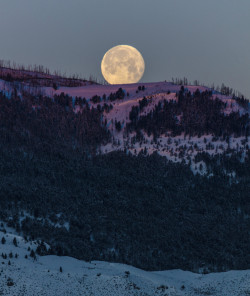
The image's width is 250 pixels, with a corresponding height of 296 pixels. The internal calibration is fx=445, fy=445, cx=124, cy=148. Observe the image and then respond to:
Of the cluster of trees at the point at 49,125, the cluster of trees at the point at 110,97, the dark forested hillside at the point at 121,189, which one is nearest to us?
the dark forested hillside at the point at 121,189

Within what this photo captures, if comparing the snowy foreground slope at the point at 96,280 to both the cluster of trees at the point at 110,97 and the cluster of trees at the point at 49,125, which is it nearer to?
the cluster of trees at the point at 49,125

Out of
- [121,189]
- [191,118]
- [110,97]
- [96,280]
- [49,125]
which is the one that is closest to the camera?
[96,280]

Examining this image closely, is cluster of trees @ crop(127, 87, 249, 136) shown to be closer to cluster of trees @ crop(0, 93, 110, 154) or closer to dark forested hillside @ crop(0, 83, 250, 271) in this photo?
dark forested hillside @ crop(0, 83, 250, 271)

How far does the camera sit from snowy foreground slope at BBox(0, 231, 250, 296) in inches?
781

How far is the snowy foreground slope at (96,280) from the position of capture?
19.8m

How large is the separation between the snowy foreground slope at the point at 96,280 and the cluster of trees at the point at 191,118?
43.6m

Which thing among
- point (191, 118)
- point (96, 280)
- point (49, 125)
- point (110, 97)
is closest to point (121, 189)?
point (191, 118)

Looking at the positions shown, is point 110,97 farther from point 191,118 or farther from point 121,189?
point 121,189

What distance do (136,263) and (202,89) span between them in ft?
176

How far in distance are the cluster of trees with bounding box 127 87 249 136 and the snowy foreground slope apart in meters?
43.6

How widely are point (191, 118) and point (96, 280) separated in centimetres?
5070

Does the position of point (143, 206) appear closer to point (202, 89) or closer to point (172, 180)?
point (172, 180)

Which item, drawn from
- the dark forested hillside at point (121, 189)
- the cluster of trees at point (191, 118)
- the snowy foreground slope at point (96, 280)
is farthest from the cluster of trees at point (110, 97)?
the snowy foreground slope at point (96, 280)

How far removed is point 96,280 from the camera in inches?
818
